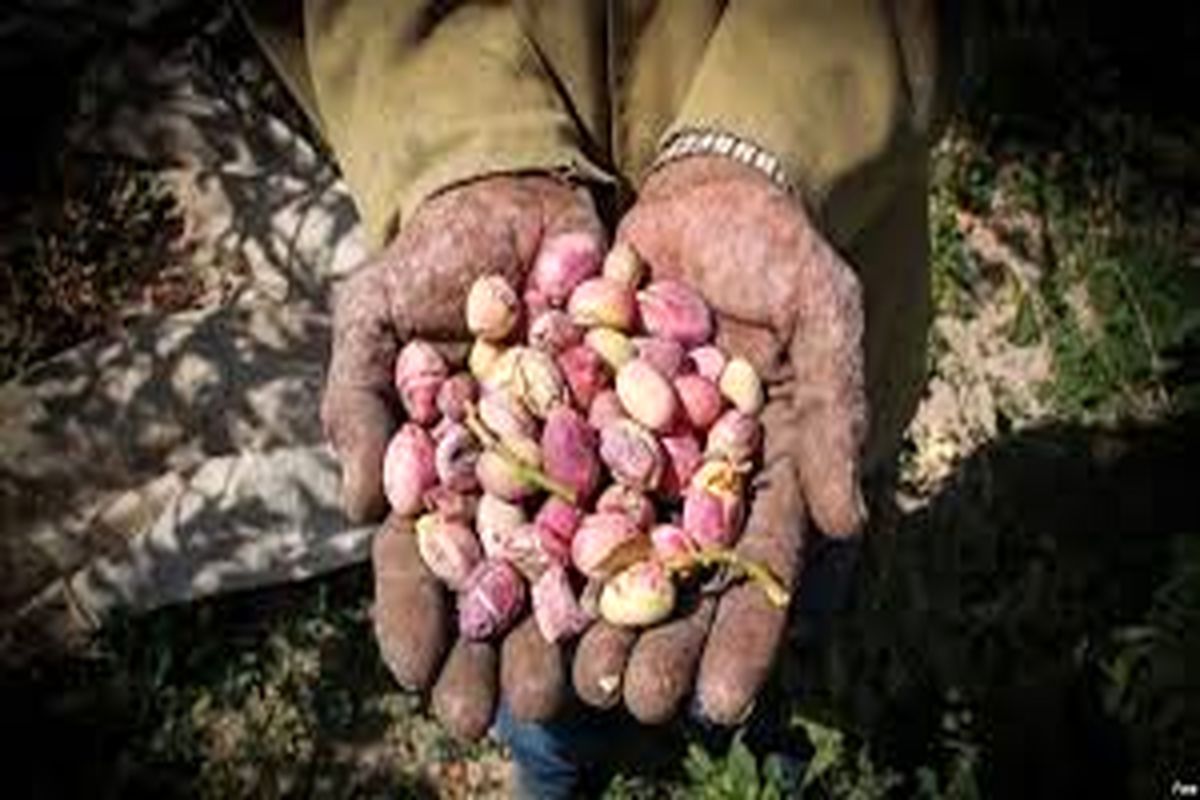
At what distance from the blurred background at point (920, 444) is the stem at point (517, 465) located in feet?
3.14

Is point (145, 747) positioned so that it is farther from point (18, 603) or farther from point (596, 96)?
point (596, 96)

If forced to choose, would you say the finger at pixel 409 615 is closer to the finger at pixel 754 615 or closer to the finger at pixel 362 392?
the finger at pixel 362 392

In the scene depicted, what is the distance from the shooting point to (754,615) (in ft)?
7.27

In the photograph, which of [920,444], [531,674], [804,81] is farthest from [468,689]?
[920,444]

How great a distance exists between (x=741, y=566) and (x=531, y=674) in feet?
0.90

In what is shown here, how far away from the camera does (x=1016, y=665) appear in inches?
137

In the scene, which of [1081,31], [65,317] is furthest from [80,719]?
[1081,31]

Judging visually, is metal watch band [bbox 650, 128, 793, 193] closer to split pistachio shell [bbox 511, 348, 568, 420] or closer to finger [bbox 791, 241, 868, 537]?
finger [bbox 791, 241, 868, 537]

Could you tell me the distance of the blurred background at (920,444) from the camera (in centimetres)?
331

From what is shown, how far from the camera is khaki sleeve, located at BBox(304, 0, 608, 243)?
2.35m

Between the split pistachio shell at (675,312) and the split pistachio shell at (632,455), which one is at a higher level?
the split pistachio shell at (675,312)

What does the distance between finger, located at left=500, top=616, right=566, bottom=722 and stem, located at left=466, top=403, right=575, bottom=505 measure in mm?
157

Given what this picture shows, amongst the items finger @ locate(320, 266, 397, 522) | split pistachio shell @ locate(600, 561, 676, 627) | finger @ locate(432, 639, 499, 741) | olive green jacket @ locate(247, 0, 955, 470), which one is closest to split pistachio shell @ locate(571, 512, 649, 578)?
split pistachio shell @ locate(600, 561, 676, 627)

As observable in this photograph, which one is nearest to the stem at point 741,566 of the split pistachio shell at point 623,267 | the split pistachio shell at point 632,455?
the split pistachio shell at point 632,455
